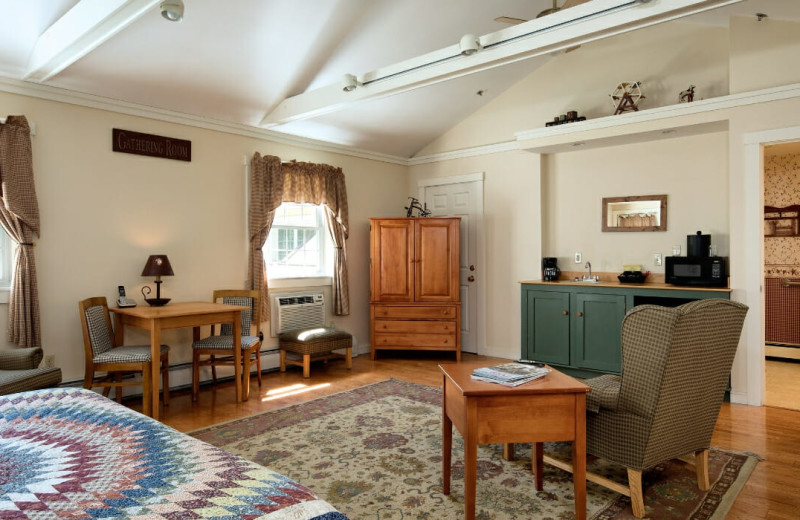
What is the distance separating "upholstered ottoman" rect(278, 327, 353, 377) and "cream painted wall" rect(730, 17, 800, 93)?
13.9 feet

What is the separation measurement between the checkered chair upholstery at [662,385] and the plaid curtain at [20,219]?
3.85m

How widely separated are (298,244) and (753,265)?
436 cm

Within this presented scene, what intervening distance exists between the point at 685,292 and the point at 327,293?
12.1ft

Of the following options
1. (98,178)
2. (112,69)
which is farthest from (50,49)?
(98,178)

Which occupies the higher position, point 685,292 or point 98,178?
point 98,178

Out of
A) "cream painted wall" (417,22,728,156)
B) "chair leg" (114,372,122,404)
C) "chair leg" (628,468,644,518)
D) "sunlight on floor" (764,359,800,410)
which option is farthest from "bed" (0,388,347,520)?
"cream painted wall" (417,22,728,156)

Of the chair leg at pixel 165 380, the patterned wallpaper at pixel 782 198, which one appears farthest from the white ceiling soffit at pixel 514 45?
the patterned wallpaper at pixel 782 198

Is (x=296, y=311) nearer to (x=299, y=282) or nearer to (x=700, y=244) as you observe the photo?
(x=299, y=282)

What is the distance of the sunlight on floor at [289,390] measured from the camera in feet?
14.8

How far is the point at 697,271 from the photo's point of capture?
4.51 meters

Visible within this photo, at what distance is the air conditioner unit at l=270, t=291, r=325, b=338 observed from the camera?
5.54 m

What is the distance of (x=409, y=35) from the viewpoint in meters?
4.70

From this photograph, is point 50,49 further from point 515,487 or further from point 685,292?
point 685,292

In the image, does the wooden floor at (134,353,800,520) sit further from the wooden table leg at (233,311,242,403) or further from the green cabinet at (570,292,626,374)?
the green cabinet at (570,292,626,374)
